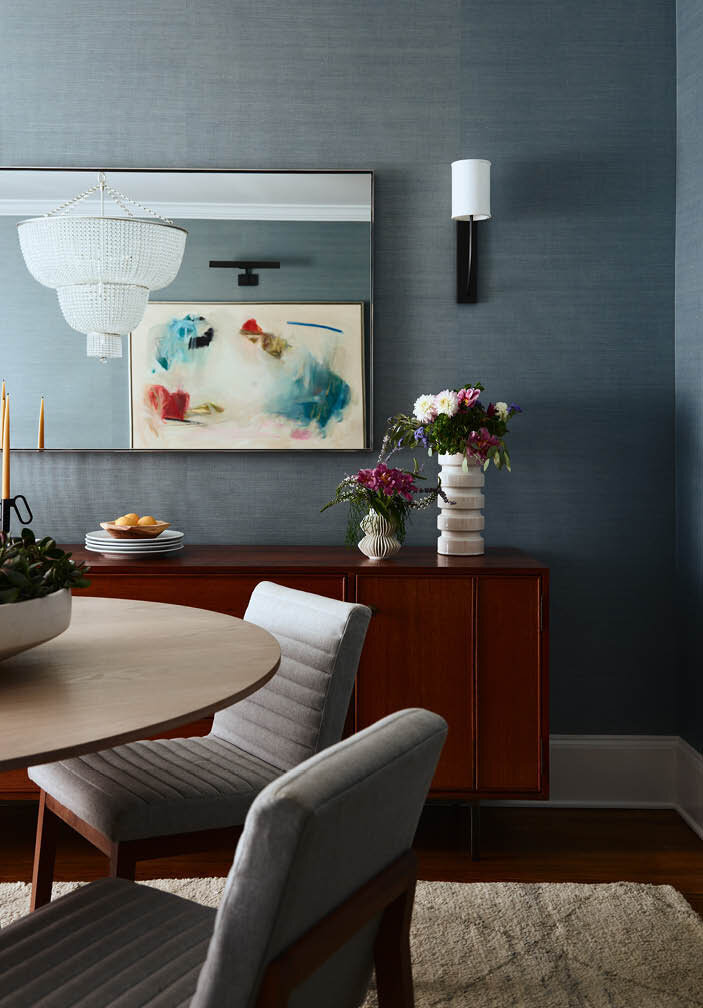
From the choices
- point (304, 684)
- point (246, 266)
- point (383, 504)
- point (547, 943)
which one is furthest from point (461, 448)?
point (547, 943)

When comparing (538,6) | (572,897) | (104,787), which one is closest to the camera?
(104,787)

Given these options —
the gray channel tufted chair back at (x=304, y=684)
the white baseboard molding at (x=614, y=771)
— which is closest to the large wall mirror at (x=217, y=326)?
the gray channel tufted chair back at (x=304, y=684)

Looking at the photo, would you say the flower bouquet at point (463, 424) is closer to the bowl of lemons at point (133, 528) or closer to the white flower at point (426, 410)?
the white flower at point (426, 410)

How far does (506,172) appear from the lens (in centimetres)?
292

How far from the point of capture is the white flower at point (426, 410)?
2.64 meters

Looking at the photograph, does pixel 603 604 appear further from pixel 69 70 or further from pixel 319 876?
pixel 69 70

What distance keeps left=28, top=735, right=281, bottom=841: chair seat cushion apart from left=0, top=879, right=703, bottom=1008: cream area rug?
1.94 ft

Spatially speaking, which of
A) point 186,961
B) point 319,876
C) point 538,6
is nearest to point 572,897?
point 186,961

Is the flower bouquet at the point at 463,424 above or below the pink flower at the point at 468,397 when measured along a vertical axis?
below

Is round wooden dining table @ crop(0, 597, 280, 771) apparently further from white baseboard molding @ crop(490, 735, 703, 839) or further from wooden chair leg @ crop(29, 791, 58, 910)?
white baseboard molding @ crop(490, 735, 703, 839)

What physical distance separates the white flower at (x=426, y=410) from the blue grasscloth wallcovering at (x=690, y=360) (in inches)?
33.1

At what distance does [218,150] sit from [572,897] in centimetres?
249

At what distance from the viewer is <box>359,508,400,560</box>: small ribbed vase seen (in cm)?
262

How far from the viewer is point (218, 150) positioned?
9.60ft
